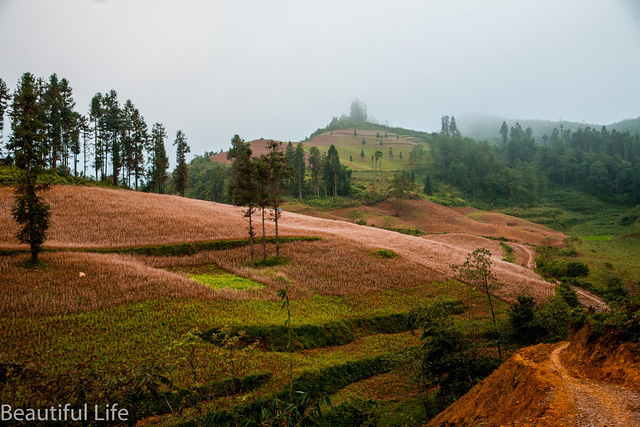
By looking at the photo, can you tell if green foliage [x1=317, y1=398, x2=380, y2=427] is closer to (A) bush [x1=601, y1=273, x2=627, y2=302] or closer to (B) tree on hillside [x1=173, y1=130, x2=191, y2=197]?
(A) bush [x1=601, y1=273, x2=627, y2=302]

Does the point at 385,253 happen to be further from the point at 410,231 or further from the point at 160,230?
the point at 410,231

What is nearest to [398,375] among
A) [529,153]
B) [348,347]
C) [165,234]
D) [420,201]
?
[348,347]

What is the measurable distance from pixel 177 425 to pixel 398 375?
1113cm

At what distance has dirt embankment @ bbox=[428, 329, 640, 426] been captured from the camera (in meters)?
7.30

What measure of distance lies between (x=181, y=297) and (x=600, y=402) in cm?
2115

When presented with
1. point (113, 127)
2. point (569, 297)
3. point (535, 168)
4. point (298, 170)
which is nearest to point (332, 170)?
point (298, 170)

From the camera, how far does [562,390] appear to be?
834cm

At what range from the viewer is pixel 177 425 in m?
12.6

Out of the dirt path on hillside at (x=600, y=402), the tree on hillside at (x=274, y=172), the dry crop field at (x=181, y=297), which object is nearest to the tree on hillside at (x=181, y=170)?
the dry crop field at (x=181, y=297)

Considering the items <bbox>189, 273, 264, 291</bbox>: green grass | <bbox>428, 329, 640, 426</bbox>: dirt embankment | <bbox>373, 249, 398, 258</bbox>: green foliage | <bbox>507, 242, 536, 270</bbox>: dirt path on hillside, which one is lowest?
<bbox>507, 242, 536, 270</bbox>: dirt path on hillside

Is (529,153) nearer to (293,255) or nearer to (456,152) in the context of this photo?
(456,152)

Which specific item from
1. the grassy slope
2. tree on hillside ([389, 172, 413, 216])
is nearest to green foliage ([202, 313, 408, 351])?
the grassy slope

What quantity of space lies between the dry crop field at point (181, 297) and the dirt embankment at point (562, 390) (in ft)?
23.4

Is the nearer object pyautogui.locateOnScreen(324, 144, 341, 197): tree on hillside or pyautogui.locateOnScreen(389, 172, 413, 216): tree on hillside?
pyautogui.locateOnScreen(389, 172, 413, 216): tree on hillside
